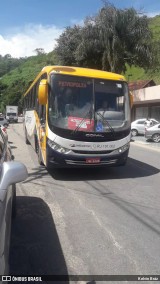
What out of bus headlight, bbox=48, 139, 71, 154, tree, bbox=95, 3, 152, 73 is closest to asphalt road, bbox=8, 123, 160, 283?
bus headlight, bbox=48, 139, 71, 154

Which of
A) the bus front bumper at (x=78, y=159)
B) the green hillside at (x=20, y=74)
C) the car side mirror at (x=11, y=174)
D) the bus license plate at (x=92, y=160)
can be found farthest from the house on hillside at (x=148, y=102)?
the car side mirror at (x=11, y=174)

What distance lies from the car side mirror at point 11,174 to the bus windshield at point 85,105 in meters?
5.10

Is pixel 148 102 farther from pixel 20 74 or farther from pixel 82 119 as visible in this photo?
pixel 20 74

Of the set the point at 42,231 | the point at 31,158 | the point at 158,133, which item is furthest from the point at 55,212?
the point at 158,133

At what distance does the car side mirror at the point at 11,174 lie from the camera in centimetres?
329

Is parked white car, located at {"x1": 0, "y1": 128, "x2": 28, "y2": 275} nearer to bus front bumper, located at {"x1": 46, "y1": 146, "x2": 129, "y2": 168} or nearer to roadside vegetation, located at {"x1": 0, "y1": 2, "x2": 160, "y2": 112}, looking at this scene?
bus front bumper, located at {"x1": 46, "y1": 146, "x2": 129, "y2": 168}

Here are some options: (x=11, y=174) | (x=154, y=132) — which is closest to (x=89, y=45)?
(x=154, y=132)

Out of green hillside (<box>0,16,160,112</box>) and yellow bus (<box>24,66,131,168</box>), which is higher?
green hillside (<box>0,16,160,112</box>)

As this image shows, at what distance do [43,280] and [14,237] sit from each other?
1.27 m

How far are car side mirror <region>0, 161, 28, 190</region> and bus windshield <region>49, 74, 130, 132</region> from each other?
5.10m

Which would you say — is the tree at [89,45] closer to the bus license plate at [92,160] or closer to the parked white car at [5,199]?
the bus license plate at [92,160]

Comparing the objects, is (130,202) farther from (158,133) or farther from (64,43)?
(64,43)

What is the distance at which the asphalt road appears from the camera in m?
4.12

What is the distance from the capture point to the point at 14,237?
4898 millimetres
